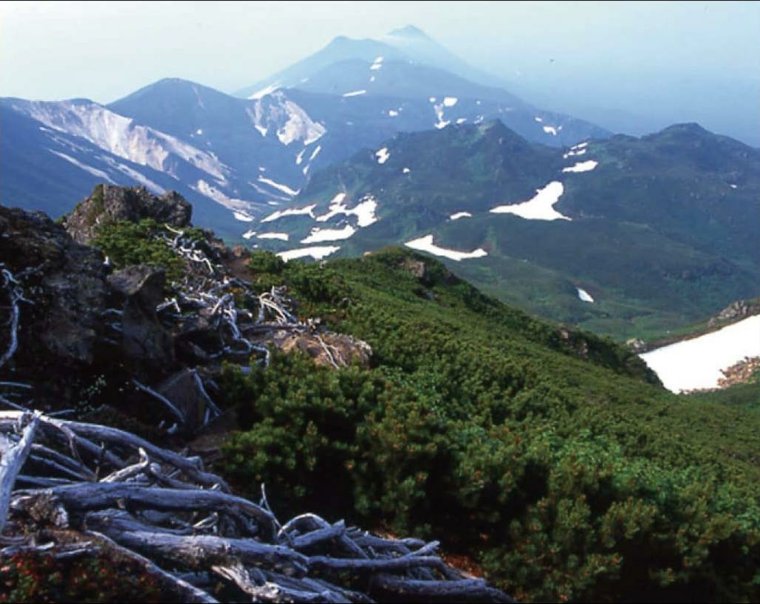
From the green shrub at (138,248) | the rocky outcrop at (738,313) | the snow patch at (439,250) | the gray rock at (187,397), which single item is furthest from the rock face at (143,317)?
the snow patch at (439,250)

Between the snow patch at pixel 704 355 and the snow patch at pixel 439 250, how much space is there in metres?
86.4

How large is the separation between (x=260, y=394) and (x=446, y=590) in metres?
3.63

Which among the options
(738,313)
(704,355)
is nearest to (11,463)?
(704,355)

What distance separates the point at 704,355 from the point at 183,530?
72.2 meters

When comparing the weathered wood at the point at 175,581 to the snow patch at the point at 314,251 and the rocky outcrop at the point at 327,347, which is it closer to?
the rocky outcrop at the point at 327,347

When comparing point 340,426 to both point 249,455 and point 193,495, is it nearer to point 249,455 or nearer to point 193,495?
point 249,455

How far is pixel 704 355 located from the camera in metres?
69.1

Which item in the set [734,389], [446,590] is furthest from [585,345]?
[446,590]

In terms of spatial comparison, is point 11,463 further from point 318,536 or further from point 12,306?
point 12,306

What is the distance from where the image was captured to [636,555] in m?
6.77

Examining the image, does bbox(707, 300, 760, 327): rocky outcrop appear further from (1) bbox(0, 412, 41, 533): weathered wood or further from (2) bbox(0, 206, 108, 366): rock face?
(1) bbox(0, 412, 41, 533): weathered wood

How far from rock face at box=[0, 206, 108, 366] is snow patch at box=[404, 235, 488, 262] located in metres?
150

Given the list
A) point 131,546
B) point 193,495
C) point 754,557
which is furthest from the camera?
point 754,557

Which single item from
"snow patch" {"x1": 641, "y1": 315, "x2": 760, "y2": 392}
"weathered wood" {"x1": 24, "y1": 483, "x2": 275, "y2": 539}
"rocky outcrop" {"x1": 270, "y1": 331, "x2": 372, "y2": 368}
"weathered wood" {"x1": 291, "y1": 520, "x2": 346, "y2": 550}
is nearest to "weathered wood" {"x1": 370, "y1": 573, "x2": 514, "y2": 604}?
"weathered wood" {"x1": 291, "y1": 520, "x2": 346, "y2": 550}
